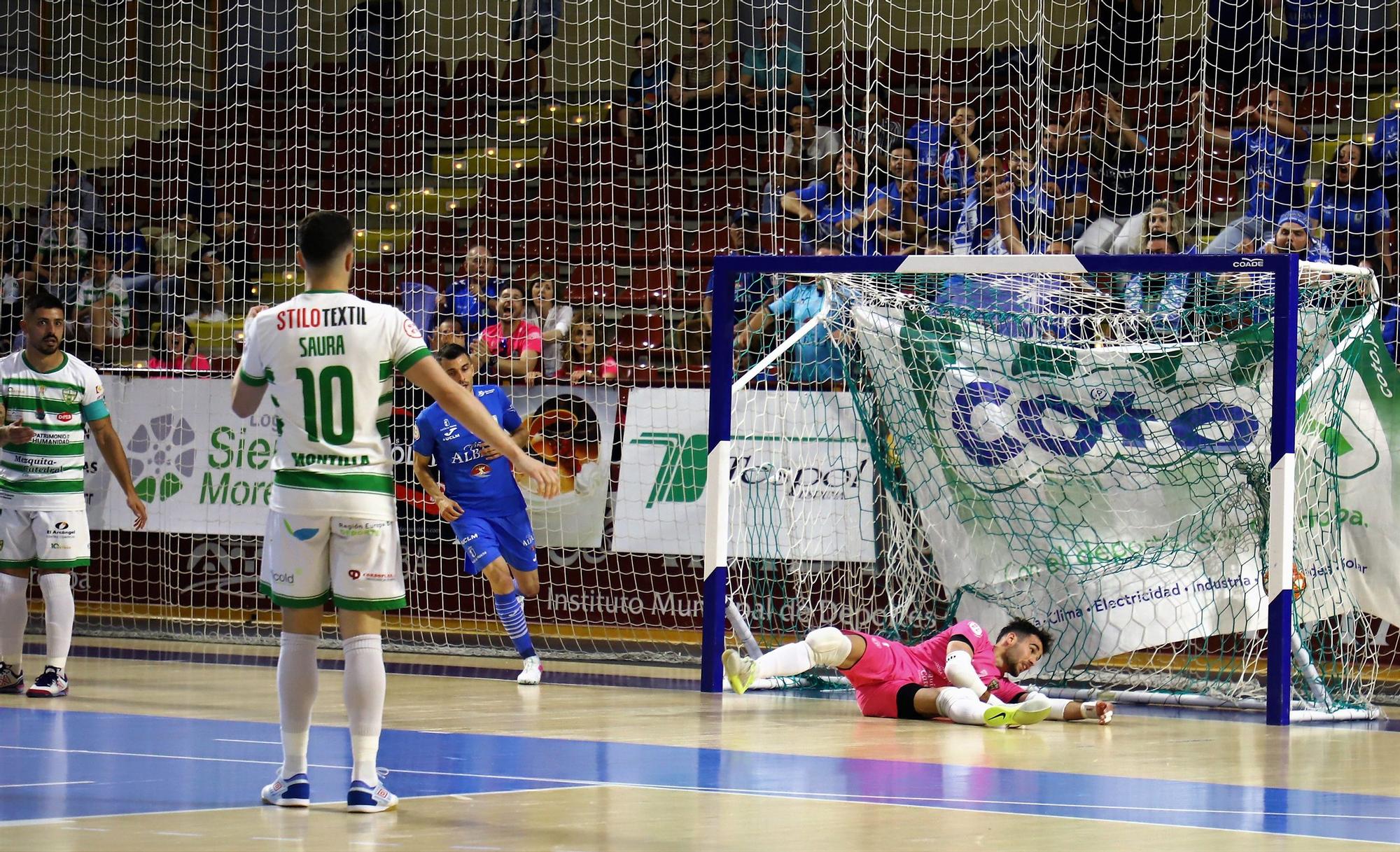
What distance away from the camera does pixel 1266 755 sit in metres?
8.02

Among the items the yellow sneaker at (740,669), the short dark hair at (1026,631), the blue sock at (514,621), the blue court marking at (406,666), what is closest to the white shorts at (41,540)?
the blue court marking at (406,666)

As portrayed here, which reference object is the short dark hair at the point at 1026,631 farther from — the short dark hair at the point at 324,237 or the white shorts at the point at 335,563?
the short dark hair at the point at 324,237

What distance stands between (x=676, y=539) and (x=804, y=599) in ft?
3.52

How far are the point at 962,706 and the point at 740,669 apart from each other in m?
1.21

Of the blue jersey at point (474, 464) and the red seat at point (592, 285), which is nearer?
the blue jersey at point (474, 464)

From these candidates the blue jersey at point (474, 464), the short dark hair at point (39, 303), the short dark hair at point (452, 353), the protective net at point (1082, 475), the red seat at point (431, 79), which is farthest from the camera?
the red seat at point (431, 79)

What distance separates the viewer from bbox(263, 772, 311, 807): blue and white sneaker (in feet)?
19.0

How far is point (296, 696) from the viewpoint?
19.1ft

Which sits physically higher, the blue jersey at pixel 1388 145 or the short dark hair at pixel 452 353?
the blue jersey at pixel 1388 145

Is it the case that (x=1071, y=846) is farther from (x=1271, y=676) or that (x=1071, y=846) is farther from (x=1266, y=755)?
(x=1271, y=676)

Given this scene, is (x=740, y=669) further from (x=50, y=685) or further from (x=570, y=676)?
(x=50, y=685)

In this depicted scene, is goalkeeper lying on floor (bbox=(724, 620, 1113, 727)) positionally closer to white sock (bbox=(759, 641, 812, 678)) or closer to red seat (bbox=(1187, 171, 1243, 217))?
white sock (bbox=(759, 641, 812, 678))

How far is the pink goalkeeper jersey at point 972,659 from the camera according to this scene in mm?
9375

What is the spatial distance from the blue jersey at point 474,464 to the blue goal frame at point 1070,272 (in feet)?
5.06
